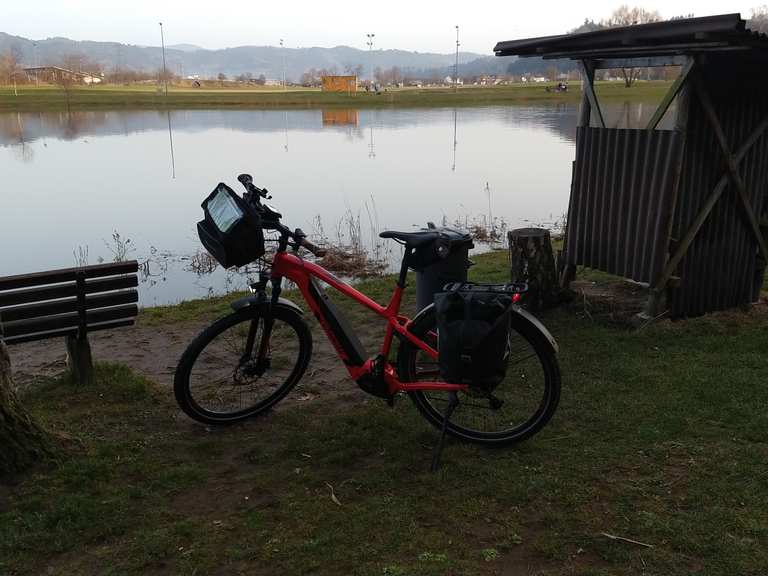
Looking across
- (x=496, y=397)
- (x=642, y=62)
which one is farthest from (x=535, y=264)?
(x=496, y=397)

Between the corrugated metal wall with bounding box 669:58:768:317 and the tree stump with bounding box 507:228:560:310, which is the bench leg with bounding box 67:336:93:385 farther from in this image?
the corrugated metal wall with bounding box 669:58:768:317

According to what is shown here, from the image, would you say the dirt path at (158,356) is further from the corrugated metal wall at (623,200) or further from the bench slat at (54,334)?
the corrugated metal wall at (623,200)

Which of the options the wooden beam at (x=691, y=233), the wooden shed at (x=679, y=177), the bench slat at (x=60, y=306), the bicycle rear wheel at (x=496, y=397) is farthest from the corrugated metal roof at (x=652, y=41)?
the bench slat at (x=60, y=306)

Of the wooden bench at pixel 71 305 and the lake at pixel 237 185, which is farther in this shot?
the lake at pixel 237 185

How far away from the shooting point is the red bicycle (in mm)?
3648

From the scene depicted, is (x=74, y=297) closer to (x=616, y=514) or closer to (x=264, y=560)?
(x=264, y=560)

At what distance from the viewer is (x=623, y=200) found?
19.8 feet

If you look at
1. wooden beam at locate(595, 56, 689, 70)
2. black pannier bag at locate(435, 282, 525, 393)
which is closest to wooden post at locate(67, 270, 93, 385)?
black pannier bag at locate(435, 282, 525, 393)

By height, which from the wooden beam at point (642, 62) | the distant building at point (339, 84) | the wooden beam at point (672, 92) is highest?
the distant building at point (339, 84)

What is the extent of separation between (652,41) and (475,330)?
312 cm

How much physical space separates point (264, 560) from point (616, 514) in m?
1.57

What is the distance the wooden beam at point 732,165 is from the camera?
17.6 ft

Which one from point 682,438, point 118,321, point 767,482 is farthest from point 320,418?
point 767,482

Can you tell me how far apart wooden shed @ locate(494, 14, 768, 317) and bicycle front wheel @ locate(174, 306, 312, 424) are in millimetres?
3317
